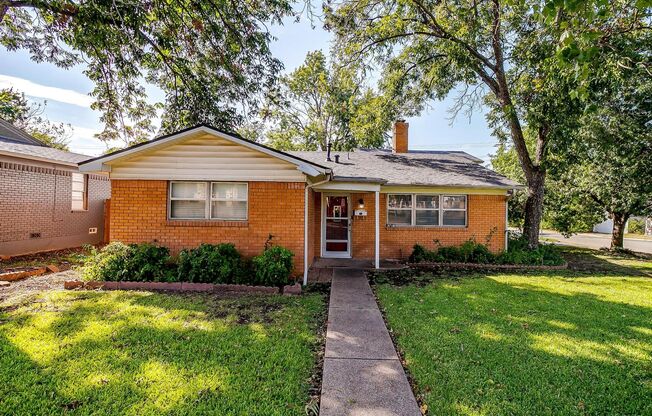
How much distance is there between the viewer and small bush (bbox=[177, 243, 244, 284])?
287 inches

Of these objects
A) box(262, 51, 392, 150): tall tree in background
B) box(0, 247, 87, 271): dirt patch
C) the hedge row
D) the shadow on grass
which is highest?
box(262, 51, 392, 150): tall tree in background

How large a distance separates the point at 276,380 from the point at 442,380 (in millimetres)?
1986

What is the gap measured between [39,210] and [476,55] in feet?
58.8

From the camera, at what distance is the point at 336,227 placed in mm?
11977

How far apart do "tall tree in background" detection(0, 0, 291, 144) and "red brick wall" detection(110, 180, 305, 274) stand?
3.87m

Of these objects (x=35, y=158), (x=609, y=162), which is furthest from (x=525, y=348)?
(x=35, y=158)

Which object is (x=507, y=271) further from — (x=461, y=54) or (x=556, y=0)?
(x=556, y=0)

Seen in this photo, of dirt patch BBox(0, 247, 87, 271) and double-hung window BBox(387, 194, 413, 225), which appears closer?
dirt patch BBox(0, 247, 87, 271)

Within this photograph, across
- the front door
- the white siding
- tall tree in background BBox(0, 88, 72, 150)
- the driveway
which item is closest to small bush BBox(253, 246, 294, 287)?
the white siding

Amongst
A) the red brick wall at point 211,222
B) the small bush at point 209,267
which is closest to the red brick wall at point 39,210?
the red brick wall at point 211,222

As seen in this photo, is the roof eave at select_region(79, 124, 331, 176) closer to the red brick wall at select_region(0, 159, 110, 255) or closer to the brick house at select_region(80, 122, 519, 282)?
the brick house at select_region(80, 122, 519, 282)

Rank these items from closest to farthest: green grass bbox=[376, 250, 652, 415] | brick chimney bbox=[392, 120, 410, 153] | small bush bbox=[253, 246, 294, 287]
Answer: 1. green grass bbox=[376, 250, 652, 415]
2. small bush bbox=[253, 246, 294, 287]
3. brick chimney bbox=[392, 120, 410, 153]

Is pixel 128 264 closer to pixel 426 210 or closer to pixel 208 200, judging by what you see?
pixel 208 200

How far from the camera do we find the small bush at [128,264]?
24.1 ft
